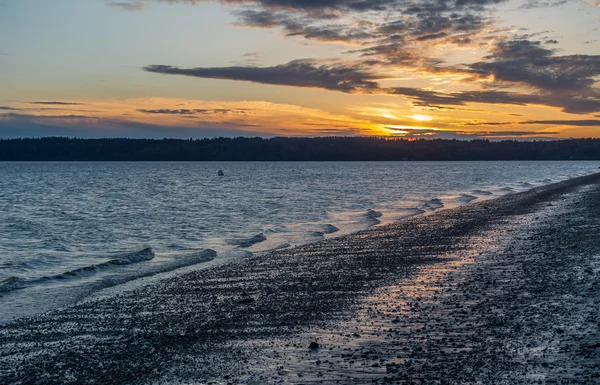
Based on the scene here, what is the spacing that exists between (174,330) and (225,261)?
9890 mm

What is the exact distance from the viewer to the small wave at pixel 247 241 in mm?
25522

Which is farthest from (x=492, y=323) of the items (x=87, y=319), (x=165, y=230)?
(x=165, y=230)

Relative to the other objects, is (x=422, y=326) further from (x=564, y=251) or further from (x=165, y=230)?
(x=165, y=230)

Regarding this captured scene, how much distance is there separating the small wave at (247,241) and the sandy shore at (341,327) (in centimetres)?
694

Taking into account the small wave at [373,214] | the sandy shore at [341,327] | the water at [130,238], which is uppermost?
the sandy shore at [341,327]

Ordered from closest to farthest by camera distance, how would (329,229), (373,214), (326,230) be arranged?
(326,230) → (329,229) → (373,214)

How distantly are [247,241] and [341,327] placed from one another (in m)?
16.6

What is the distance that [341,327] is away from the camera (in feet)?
33.3

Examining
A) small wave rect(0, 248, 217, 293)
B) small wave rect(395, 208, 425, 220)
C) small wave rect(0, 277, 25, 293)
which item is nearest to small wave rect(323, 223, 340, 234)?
small wave rect(395, 208, 425, 220)

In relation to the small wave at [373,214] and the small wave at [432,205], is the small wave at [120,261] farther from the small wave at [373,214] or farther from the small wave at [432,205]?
the small wave at [432,205]

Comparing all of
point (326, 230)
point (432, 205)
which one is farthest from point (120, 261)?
point (432, 205)

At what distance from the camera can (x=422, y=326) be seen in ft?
32.5

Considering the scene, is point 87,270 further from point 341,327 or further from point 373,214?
point 373,214

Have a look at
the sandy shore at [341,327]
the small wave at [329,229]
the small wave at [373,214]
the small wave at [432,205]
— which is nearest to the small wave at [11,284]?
the sandy shore at [341,327]
